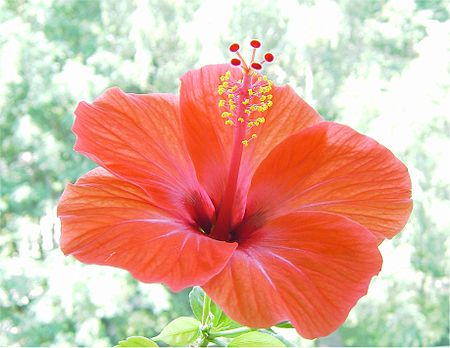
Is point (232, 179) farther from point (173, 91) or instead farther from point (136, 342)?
point (173, 91)

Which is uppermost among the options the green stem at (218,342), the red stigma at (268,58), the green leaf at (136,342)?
the red stigma at (268,58)

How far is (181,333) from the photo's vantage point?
0.32m

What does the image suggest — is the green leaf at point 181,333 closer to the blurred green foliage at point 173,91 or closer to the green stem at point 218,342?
the green stem at point 218,342

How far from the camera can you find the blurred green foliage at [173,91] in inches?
134

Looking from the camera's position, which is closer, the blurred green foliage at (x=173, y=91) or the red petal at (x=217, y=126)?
the red petal at (x=217, y=126)

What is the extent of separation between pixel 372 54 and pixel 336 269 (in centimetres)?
401

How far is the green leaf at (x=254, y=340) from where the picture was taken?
11.8 inches

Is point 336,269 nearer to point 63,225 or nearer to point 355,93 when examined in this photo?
point 63,225

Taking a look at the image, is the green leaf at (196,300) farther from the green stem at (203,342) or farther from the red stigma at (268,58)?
the red stigma at (268,58)

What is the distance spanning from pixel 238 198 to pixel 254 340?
0.27ft

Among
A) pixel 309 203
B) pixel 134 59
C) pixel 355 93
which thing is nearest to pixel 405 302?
pixel 355 93

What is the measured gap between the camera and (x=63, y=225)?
0.28 metres

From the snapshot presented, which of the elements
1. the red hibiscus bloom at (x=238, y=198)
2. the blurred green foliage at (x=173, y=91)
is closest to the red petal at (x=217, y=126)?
the red hibiscus bloom at (x=238, y=198)

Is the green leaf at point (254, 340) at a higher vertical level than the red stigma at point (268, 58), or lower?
lower
